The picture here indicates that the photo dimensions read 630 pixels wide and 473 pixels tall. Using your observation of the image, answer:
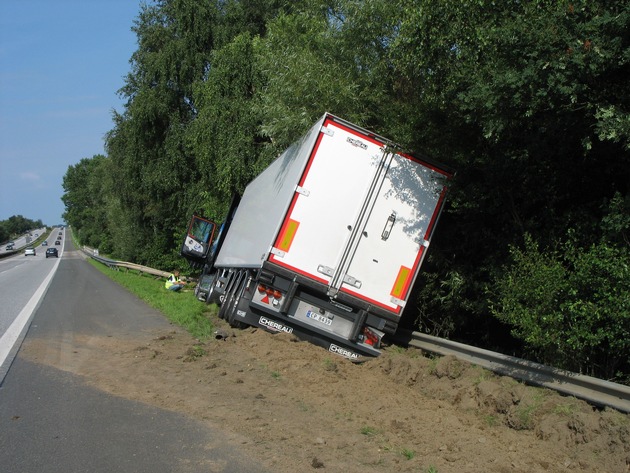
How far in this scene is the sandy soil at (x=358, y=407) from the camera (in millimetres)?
5336

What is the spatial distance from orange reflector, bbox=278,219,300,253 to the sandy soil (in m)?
1.47

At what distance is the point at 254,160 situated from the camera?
20.6m

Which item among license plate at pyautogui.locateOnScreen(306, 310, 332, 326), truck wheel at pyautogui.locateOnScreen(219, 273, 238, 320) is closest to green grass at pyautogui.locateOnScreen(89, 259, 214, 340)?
truck wheel at pyautogui.locateOnScreen(219, 273, 238, 320)

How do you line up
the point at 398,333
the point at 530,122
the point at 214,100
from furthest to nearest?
the point at 214,100, the point at 398,333, the point at 530,122

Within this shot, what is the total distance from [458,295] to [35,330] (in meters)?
7.55

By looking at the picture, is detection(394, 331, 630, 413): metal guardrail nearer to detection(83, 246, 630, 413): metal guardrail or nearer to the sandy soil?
detection(83, 246, 630, 413): metal guardrail

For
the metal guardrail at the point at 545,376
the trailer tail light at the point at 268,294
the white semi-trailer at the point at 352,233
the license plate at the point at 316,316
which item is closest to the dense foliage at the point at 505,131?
the metal guardrail at the point at 545,376

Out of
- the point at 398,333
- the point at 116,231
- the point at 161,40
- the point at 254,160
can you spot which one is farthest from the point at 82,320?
the point at 116,231

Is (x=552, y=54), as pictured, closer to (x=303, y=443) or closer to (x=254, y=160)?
(x=303, y=443)

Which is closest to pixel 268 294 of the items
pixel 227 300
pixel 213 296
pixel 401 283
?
pixel 401 283

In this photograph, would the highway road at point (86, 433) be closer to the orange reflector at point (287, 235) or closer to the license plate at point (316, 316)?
the orange reflector at point (287, 235)

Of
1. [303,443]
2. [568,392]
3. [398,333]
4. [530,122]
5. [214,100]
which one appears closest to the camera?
[303,443]

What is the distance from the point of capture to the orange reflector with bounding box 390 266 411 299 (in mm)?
9617

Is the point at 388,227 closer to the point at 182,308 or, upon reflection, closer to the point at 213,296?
the point at 182,308
